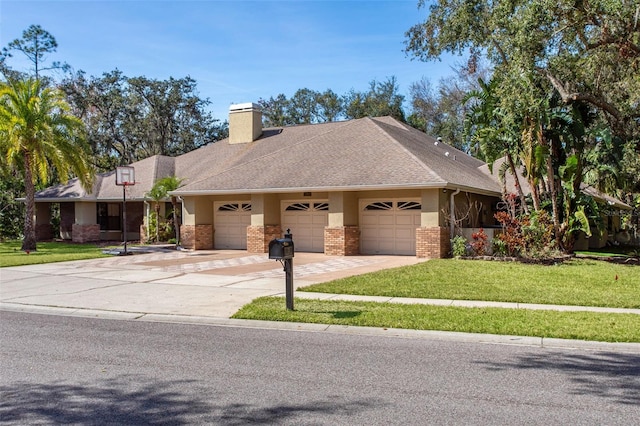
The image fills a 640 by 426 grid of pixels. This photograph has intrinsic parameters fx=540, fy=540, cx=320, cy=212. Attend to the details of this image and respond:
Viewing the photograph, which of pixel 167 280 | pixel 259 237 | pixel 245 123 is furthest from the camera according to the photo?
pixel 245 123

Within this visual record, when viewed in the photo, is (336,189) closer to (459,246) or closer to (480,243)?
(459,246)

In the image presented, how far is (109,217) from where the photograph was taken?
101ft

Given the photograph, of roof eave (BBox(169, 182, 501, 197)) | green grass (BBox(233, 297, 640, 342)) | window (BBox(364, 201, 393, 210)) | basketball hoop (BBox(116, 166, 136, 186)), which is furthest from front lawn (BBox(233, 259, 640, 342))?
basketball hoop (BBox(116, 166, 136, 186))

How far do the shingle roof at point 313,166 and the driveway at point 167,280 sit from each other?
9.45 feet

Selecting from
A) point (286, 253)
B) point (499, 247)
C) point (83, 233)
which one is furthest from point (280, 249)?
point (83, 233)

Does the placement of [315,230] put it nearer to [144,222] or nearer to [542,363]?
[144,222]

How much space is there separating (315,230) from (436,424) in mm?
17970

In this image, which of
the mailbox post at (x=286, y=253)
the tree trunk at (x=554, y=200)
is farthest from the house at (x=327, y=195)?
the mailbox post at (x=286, y=253)

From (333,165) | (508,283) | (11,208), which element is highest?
(333,165)

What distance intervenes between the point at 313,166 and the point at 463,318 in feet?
47.7

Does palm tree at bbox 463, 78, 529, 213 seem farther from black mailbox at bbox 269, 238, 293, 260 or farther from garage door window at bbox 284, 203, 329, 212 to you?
black mailbox at bbox 269, 238, 293, 260

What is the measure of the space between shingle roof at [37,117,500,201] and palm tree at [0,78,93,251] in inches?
173

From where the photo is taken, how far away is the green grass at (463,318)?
7758 mm

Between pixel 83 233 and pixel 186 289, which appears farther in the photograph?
pixel 83 233
